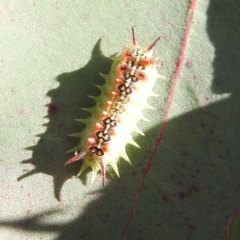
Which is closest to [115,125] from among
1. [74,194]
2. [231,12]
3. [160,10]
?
[74,194]

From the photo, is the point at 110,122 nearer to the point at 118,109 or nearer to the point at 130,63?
the point at 118,109

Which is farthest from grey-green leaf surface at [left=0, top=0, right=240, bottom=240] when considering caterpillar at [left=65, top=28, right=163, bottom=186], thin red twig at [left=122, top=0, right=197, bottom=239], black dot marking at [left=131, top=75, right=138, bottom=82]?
black dot marking at [left=131, top=75, right=138, bottom=82]

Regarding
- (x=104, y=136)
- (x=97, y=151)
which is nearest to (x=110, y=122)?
(x=104, y=136)

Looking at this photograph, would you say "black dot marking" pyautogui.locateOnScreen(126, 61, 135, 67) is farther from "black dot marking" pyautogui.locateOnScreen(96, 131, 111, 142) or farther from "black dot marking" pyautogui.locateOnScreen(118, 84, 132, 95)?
"black dot marking" pyautogui.locateOnScreen(96, 131, 111, 142)

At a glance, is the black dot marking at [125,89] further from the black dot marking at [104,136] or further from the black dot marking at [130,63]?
the black dot marking at [104,136]

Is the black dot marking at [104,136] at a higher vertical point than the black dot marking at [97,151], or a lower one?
higher

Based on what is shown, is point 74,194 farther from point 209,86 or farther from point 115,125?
point 209,86

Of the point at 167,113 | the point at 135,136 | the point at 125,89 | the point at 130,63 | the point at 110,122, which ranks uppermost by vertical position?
the point at 130,63

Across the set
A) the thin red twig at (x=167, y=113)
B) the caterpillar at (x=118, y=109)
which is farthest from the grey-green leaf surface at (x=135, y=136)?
the caterpillar at (x=118, y=109)
